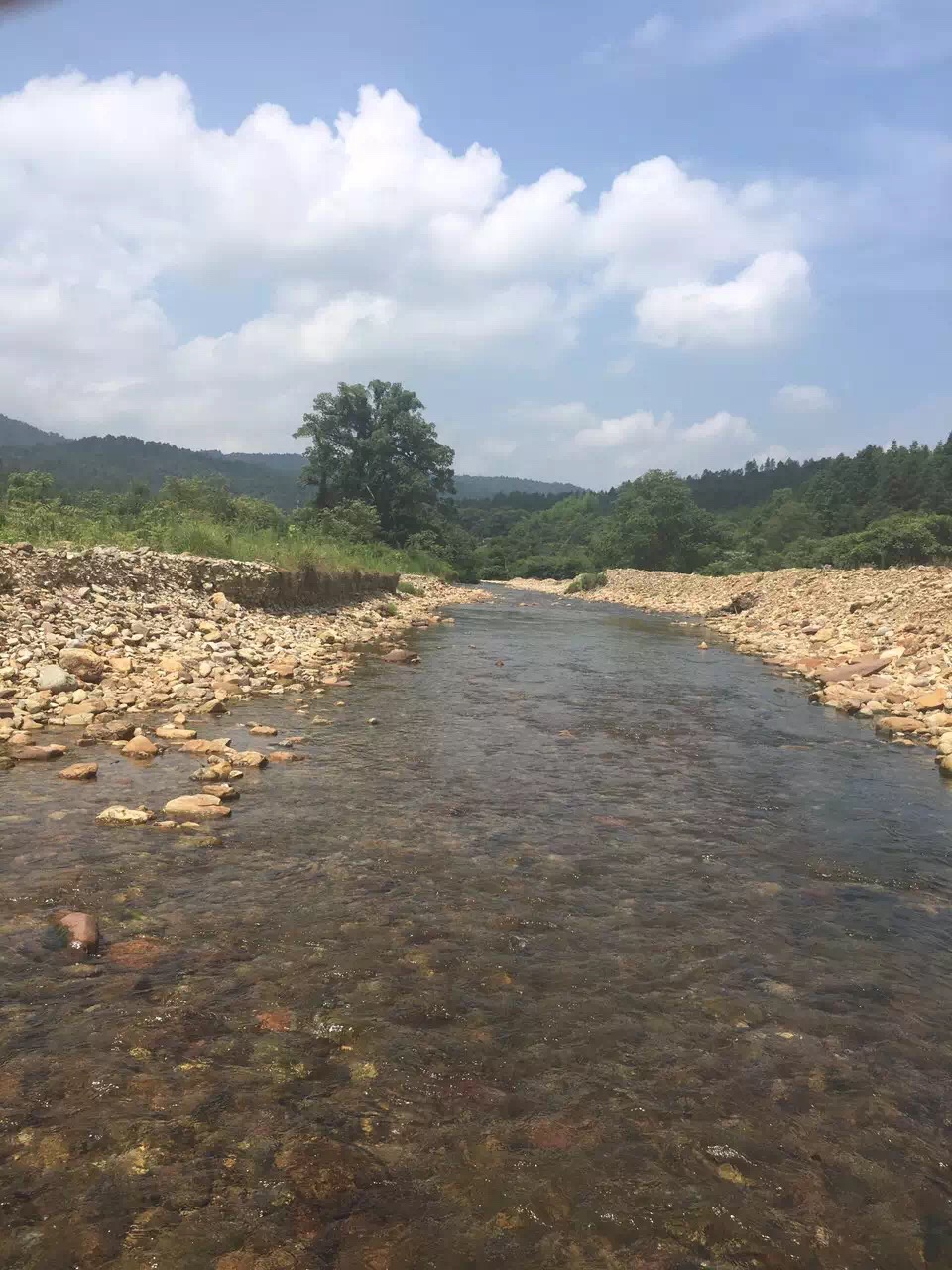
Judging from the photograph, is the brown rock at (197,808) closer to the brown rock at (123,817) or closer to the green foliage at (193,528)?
the brown rock at (123,817)

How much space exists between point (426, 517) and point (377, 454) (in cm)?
479

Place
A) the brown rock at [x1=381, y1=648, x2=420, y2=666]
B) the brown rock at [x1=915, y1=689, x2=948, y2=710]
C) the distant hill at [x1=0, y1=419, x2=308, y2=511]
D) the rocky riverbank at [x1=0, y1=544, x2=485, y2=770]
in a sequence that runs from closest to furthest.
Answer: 1. the rocky riverbank at [x1=0, y1=544, x2=485, y2=770]
2. the brown rock at [x1=915, y1=689, x2=948, y2=710]
3. the brown rock at [x1=381, y1=648, x2=420, y2=666]
4. the distant hill at [x1=0, y1=419, x2=308, y2=511]

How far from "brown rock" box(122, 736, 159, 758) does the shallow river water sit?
17 centimetres

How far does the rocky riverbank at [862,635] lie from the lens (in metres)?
10.1

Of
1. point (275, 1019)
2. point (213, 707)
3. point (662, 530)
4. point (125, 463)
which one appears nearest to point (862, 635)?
point (213, 707)

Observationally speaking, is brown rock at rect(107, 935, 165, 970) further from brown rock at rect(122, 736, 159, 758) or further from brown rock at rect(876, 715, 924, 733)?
brown rock at rect(876, 715, 924, 733)

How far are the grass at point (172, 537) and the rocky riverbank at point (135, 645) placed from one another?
983mm

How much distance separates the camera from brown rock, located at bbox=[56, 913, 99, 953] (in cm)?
356

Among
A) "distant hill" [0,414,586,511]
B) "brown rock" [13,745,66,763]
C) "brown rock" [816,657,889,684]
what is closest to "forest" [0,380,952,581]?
"brown rock" [13,745,66,763]

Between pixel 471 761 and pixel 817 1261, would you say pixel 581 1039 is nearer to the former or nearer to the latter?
pixel 817 1261

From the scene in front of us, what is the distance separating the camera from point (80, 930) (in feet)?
11.9

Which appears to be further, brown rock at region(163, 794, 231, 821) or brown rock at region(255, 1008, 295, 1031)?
brown rock at region(163, 794, 231, 821)

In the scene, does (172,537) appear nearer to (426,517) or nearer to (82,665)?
(82,665)

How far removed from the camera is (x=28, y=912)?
382 cm
